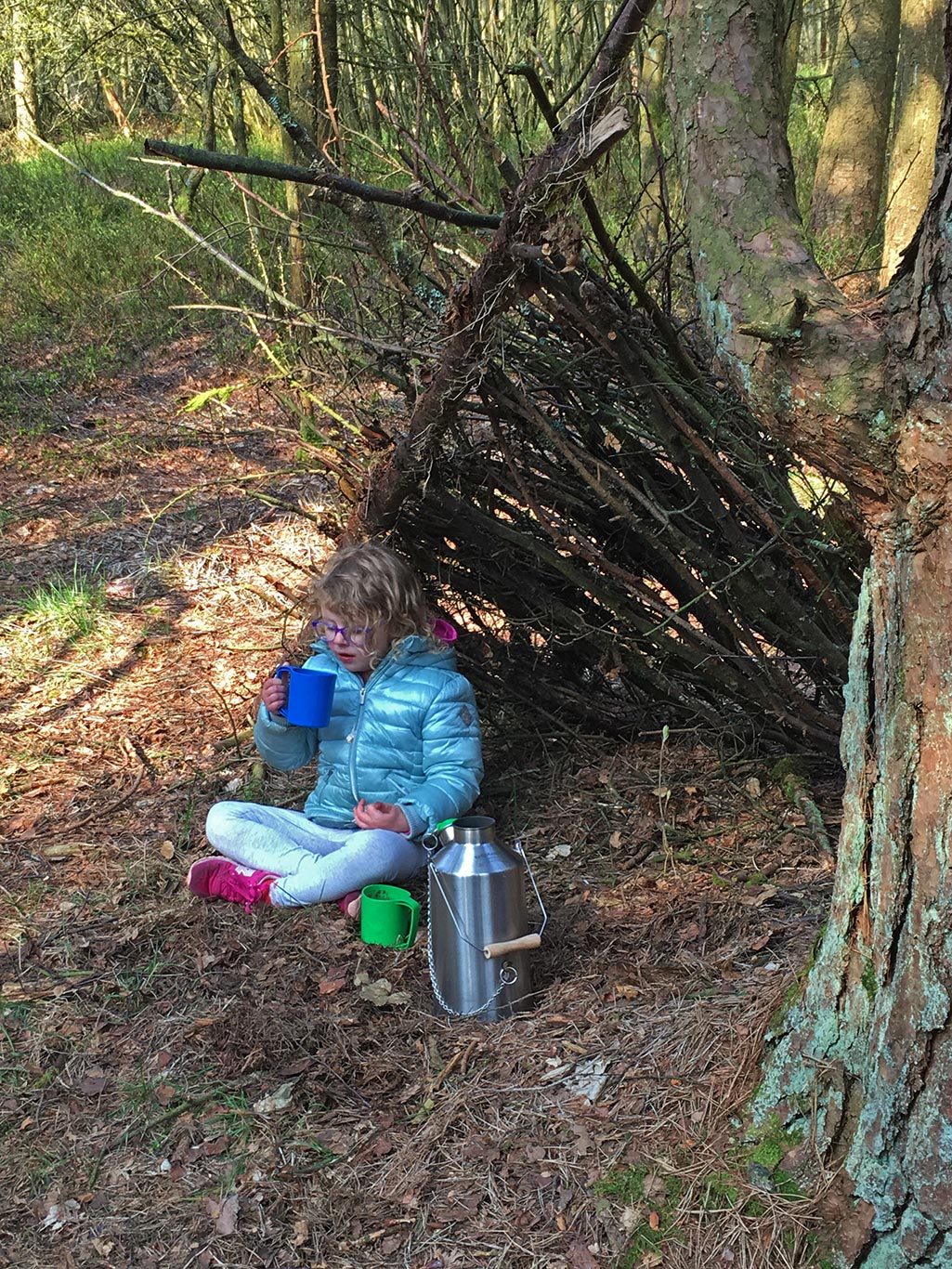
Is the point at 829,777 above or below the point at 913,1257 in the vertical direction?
above

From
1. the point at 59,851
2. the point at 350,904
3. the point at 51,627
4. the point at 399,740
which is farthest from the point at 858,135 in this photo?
the point at 59,851

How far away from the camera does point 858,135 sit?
7633 mm

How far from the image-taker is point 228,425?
22.1 feet

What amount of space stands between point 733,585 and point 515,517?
660mm

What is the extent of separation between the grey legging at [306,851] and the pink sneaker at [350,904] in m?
0.01

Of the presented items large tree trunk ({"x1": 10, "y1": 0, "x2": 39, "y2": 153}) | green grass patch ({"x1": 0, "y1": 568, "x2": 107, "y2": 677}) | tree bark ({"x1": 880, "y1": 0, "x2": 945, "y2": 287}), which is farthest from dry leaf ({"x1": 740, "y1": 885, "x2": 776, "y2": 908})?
large tree trunk ({"x1": 10, "y1": 0, "x2": 39, "y2": 153})

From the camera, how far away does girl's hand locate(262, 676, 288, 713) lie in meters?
2.98

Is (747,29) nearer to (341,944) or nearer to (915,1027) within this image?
(915,1027)

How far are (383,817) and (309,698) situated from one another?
0.38 metres

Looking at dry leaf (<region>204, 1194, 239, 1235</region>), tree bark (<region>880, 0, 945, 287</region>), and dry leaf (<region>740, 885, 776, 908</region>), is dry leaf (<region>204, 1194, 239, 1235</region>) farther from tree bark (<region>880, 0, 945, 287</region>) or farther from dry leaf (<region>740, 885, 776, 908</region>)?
tree bark (<region>880, 0, 945, 287</region>)

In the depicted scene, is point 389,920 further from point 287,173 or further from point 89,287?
point 89,287

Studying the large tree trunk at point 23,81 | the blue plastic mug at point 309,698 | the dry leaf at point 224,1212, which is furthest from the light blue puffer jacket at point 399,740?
the large tree trunk at point 23,81

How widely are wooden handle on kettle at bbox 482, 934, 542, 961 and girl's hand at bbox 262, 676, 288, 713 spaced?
991 millimetres

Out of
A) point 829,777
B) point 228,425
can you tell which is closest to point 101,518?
point 228,425
